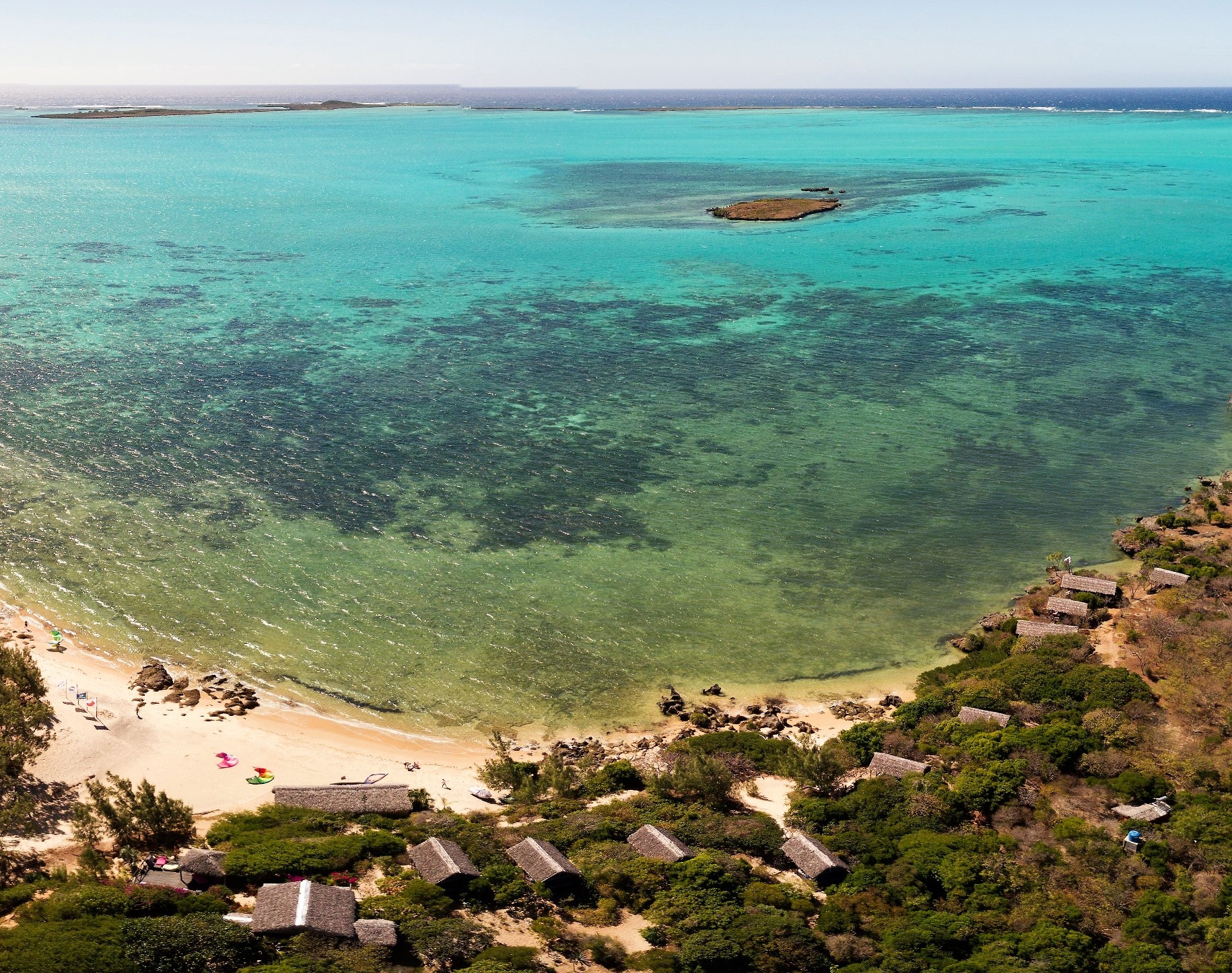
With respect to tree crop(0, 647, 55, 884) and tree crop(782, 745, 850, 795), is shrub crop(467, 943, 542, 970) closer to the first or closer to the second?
tree crop(782, 745, 850, 795)

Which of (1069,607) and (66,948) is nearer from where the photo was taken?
(66,948)

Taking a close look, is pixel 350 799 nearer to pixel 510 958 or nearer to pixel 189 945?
pixel 189 945

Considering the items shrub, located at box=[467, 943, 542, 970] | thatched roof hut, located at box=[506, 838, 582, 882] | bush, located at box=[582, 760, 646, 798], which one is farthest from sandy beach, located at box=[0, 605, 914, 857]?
shrub, located at box=[467, 943, 542, 970]

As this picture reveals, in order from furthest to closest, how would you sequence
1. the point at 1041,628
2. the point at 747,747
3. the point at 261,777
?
the point at 1041,628 → the point at 747,747 → the point at 261,777

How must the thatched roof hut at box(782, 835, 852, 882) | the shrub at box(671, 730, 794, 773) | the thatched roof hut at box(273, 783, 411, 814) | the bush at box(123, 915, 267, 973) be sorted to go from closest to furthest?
1. the bush at box(123, 915, 267, 973)
2. the thatched roof hut at box(782, 835, 852, 882)
3. the thatched roof hut at box(273, 783, 411, 814)
4. the shrub at box(671, 730, 794, 773)

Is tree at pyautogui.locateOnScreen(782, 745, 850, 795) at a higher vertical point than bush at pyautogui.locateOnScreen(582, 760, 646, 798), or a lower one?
higher

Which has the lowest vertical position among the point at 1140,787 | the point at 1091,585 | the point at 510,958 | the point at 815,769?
the point at 510,958

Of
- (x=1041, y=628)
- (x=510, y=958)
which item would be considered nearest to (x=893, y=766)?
(x=1041, y=628)
